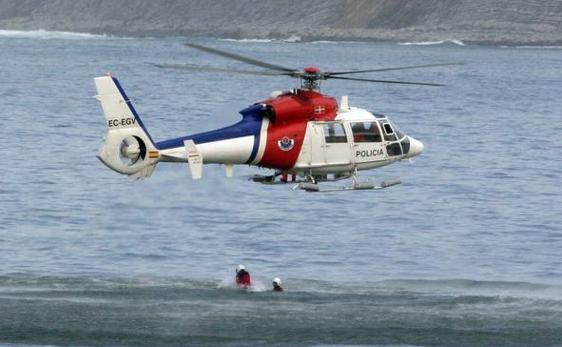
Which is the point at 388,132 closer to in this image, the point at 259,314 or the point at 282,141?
the point at 282,141

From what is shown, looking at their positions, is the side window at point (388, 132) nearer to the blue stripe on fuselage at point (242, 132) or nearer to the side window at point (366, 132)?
the side window at point (366, 132)

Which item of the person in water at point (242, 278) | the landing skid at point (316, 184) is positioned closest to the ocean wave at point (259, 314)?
the person in water at point (242, 278)

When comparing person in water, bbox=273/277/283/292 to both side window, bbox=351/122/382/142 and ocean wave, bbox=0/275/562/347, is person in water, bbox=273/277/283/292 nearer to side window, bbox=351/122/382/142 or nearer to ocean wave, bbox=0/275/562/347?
ocean wave, bbox=0/275/562/347

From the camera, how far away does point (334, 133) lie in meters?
39.8

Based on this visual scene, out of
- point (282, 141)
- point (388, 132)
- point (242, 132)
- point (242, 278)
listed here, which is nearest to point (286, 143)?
point (282, 141)

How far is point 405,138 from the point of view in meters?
41.6

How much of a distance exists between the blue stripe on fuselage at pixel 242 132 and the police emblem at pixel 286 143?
662 millimetres

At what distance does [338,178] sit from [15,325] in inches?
354

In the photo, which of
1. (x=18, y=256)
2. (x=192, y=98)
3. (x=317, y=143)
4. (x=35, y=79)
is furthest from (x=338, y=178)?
(x=35, y=79)

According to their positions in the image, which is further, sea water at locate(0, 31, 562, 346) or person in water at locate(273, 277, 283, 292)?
person in water at locate(273, 277, 283, 292)

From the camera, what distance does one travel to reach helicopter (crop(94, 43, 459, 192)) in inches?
1458

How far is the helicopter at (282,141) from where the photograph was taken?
37031 mm

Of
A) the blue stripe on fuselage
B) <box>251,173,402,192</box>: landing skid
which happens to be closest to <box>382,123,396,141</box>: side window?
<box>251,173,402,192</box>: landing skid

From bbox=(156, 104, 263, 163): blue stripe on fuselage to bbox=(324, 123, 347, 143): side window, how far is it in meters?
1.94
